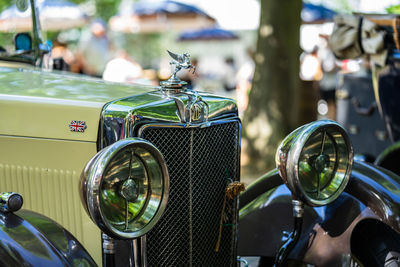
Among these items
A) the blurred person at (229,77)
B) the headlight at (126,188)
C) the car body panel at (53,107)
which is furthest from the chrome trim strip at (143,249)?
the blurred person at (229,77)

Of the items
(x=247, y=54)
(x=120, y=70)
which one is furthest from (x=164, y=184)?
(x=247, y=54)

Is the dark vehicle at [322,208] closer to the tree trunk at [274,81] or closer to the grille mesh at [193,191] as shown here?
the grille mesh at [193,191]

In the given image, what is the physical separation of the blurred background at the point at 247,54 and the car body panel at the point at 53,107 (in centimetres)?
44

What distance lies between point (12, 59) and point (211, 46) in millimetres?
18945

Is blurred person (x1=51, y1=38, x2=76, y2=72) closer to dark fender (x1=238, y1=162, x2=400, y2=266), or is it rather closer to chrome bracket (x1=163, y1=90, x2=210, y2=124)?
chrome bracket (x1=163, y1=90, x2=210, y2=124)

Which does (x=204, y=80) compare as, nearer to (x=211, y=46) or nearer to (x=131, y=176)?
(x=211, y=46)

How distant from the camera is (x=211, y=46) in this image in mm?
22109

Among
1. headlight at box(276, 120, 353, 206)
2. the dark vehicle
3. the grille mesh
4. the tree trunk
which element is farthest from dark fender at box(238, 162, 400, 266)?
the tree trunk

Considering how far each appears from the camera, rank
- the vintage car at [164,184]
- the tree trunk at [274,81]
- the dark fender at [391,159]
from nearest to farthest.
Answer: the vintage car at [164,184] < the dark fender at [391,159] < the tree trunk at [274,81]

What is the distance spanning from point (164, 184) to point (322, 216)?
1.01m

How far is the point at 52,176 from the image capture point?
2504 millimetres

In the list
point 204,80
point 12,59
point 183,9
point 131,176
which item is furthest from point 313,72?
point 131,176

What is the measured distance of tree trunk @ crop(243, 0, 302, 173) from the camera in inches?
274

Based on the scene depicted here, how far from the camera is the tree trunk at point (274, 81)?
696 centimetres
